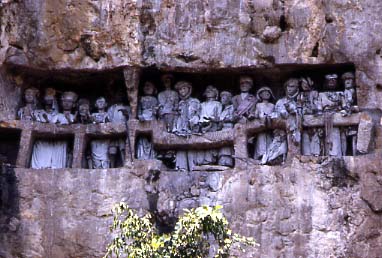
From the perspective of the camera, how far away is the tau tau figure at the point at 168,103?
13656mm

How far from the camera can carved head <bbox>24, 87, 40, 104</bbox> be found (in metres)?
14.0

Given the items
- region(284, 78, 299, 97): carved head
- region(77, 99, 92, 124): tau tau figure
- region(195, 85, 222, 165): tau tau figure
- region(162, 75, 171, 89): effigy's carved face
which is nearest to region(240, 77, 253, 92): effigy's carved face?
region(195, 85, 222, 165): tau tau figure

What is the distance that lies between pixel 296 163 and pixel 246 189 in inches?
29.8

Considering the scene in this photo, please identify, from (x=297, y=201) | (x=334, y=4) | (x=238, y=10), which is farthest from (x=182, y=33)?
(x=297, y=201)

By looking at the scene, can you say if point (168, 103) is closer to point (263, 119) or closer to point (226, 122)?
point (226, 122)

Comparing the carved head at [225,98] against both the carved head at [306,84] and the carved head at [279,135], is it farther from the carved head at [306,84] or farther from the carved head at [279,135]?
the carved head at [306,84]

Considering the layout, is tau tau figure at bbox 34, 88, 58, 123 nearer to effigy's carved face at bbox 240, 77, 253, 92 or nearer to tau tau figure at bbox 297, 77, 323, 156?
effigy's carved face at bbox 240, 77, 253, 92

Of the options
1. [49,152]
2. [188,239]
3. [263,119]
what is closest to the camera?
[188,239]

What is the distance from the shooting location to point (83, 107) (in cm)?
1406

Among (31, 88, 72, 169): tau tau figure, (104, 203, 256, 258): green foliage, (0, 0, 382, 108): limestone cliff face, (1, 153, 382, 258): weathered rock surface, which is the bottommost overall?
(104, 203, 256, 258): green foliage

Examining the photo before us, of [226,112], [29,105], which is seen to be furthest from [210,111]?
[29,105]

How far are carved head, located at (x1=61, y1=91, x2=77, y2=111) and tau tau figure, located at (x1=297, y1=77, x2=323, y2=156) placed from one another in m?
3.39

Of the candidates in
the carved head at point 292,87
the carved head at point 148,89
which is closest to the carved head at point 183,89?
the carved head at point 148,89

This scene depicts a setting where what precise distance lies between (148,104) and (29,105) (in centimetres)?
177
